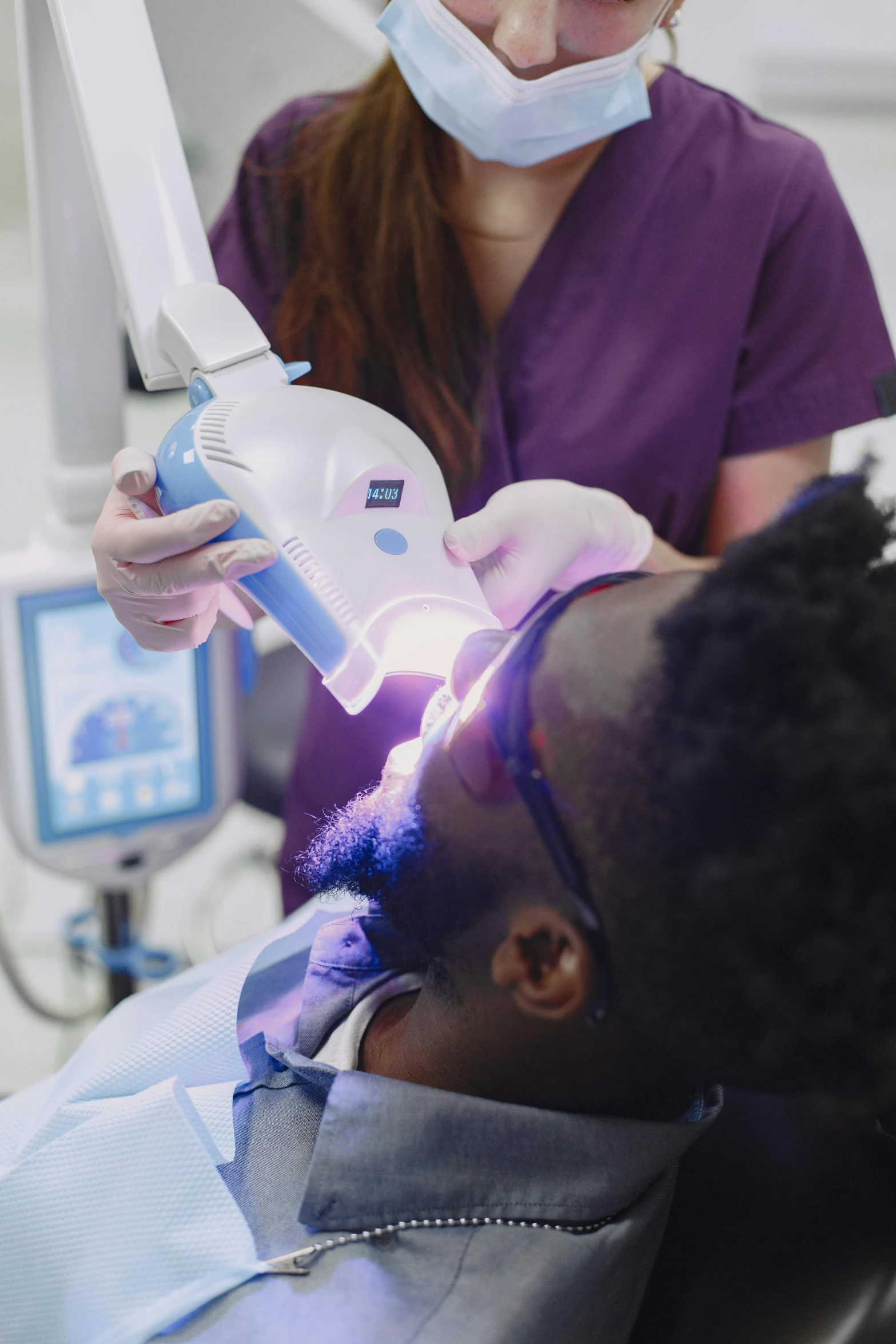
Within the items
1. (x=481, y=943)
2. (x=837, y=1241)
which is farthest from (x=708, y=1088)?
(x=481, y=943)

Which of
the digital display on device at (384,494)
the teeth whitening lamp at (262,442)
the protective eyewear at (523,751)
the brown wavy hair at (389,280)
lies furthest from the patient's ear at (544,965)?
the brown wavy hair at (389,280)

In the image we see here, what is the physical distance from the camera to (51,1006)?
5.66 feet

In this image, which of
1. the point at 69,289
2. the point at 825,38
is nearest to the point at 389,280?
the point at 69,289

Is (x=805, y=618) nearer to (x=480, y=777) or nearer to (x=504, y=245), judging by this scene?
(x=480, y=777)

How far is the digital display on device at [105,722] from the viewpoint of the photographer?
111 centimetres

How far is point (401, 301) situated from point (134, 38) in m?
0.31

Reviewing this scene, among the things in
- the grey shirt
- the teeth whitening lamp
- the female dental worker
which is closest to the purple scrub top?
the female dental worker

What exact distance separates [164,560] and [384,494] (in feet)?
0.54

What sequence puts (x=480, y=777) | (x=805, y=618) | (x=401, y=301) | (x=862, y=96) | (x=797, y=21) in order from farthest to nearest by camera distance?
(x=862, y=96)
(x=797, y=21)
(x=401, y=301)
(x=480, y=777)
(x=805, y=618)

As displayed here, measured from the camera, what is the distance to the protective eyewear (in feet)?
1.92

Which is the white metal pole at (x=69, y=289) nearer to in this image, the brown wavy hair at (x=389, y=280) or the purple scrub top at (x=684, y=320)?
the brown wavy hair at (x=389, y=280)

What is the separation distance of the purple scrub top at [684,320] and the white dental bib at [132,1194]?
351mm

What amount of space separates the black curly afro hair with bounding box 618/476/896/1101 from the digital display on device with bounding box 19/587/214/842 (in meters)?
0.72

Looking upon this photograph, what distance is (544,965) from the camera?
609mm
